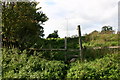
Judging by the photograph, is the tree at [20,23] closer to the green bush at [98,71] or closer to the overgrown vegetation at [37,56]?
the overgrown vegetation at [37,56]

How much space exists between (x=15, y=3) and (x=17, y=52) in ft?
10.5

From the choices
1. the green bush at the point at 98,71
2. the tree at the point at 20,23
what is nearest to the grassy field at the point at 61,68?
the green bush at the point at 98,71

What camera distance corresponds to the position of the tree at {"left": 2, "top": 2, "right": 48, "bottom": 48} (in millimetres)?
13188

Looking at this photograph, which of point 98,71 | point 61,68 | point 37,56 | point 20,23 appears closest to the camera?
point 98,71

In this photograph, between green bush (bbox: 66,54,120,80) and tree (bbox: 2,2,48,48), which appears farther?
tree (bbox: 2,2,48,48)

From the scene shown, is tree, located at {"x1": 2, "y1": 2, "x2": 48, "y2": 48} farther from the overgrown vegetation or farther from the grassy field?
the grassy field

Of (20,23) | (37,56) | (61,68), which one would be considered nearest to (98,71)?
(61,68)

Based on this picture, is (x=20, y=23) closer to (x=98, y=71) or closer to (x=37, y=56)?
(x=37, y=56)

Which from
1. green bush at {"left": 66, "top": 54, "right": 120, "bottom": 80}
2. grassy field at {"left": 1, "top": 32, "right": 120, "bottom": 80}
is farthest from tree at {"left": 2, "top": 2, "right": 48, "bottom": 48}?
green bush at {"left": 66, "top": 54, "right": 120, "bottom": 80}

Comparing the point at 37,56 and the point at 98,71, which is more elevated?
the point at 37,56

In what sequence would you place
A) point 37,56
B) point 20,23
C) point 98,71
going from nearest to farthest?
point 98,71 → point 37,56 → point 20,23

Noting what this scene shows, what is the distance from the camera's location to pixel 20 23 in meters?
13.2

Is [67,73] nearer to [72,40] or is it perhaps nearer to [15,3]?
[15,3]

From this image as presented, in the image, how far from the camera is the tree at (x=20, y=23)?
43.3 ft
